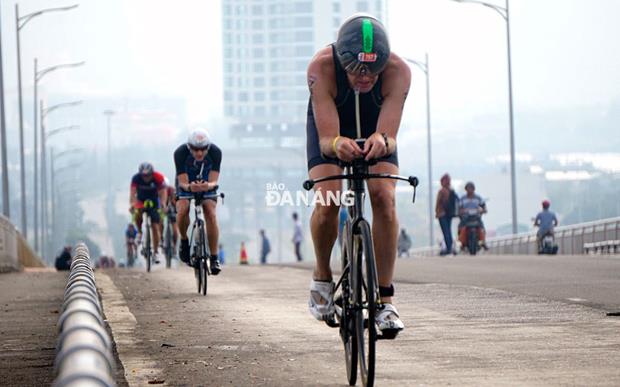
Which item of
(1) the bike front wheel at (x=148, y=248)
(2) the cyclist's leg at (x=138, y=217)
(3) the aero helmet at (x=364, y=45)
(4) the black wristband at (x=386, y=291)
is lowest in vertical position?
(1) the bike front wheel at (x=148, y=248)

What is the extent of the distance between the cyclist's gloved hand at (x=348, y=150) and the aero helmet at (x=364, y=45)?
18.6 inches

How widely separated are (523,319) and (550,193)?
164 meters

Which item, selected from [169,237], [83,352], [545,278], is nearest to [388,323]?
[83,352]

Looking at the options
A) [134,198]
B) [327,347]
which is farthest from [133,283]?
[327,347]

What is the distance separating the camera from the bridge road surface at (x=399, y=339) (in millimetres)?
8703

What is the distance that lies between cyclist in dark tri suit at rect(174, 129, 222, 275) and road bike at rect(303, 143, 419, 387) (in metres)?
9.67

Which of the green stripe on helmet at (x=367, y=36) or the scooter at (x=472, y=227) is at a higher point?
the green stripe on helmet at (x=367, y=36)

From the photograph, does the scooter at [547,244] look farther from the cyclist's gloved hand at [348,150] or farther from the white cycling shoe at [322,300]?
the cyclist's gloved hand at [348,150]

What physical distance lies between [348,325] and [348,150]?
89cm

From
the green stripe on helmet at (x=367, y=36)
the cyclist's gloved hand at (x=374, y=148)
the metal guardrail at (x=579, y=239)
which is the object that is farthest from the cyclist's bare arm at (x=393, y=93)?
the metal guardrail at (x=579, y=239)

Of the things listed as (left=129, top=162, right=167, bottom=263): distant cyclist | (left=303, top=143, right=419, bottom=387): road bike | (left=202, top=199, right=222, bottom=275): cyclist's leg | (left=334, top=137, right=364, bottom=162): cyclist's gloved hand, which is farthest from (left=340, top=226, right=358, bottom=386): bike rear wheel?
(left=129, top=162, right=167, bottom=263): distant cyclist

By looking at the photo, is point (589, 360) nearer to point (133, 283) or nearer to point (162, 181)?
point (133, 283)

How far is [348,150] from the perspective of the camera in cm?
825

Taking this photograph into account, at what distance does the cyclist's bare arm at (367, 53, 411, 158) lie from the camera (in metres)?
8.68
